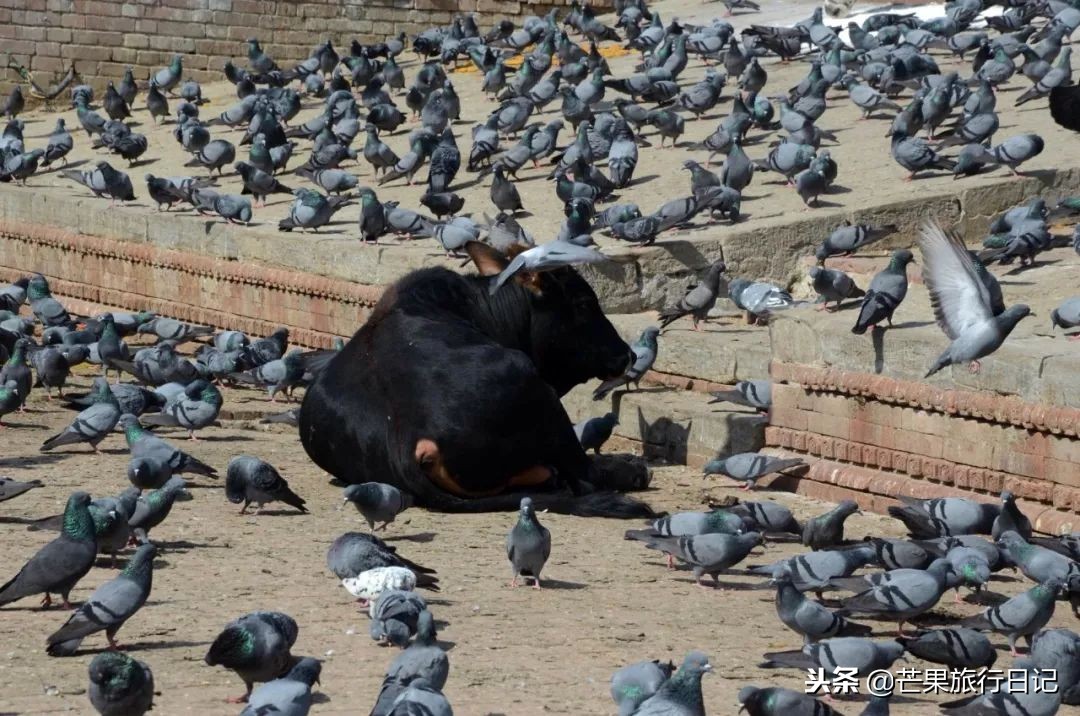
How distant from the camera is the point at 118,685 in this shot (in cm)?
543

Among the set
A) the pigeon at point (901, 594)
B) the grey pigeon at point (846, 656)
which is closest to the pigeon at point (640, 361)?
the pigeon at point (901, 594)

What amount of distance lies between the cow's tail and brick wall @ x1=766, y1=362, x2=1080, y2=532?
1.34 metres

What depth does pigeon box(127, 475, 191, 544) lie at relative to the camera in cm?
823

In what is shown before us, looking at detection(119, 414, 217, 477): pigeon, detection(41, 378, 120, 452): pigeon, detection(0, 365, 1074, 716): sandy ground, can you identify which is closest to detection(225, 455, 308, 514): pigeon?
detection(0, 365, 1074, 716): sandy ground

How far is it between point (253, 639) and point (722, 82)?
13682mm

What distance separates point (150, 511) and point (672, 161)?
372 inches

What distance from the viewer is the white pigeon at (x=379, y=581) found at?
7.13m

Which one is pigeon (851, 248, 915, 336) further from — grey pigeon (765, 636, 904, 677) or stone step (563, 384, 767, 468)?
grey pigeon (765, 636, 904, 677)

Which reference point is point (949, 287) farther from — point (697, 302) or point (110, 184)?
point (110, 184)

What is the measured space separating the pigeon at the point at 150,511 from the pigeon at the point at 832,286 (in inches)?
157

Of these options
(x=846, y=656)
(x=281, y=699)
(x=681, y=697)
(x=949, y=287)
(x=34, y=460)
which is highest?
(x=949, y=287)

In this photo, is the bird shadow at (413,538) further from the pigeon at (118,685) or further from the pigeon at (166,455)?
the pigeon at (118,685)

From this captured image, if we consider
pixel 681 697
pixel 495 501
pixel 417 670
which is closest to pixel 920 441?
pixel 495 501

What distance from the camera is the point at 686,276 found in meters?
13.5
